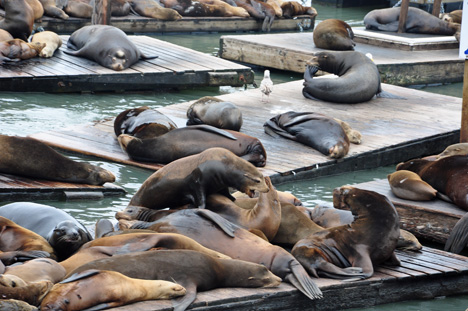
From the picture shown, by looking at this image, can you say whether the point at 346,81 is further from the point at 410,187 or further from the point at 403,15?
the point at 403,15

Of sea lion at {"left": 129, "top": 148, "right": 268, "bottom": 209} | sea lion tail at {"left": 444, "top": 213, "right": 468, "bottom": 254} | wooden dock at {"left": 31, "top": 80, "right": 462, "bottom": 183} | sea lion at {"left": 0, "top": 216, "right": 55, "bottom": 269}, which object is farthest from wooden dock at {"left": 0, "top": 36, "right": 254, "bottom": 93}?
sea lion tail at {"left": 444, "top": 213, "right": 468, "bottom": 254}

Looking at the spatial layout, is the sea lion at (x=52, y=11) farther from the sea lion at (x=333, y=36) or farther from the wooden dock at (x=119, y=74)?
the sea lion at (x=333, y=36)

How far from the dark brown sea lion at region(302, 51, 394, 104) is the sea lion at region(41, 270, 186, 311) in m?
6.39

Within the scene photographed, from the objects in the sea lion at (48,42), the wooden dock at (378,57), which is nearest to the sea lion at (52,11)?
the wooden dock at (378,57)

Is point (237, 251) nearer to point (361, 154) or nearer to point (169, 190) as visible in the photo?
point (169, 190)

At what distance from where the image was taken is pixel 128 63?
11.3m

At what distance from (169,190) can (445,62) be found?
384 inches

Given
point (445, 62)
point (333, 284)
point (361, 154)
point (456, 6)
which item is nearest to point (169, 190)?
point (333, 284)

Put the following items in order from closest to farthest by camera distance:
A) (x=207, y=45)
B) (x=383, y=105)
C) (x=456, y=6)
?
(x=383, y=105) < (x=207, y=45) < (x=456, y=6)

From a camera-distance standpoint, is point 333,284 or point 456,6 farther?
point 456,6

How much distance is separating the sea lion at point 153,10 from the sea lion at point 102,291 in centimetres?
A: 1389

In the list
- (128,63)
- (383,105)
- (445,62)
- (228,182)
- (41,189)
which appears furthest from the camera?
(445,62)

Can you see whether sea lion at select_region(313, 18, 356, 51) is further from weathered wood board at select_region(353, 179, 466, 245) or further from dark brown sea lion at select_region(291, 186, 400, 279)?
dark brown sea lion at select_region(291, 186, 400, 279)

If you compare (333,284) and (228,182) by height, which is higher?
(228,182)
